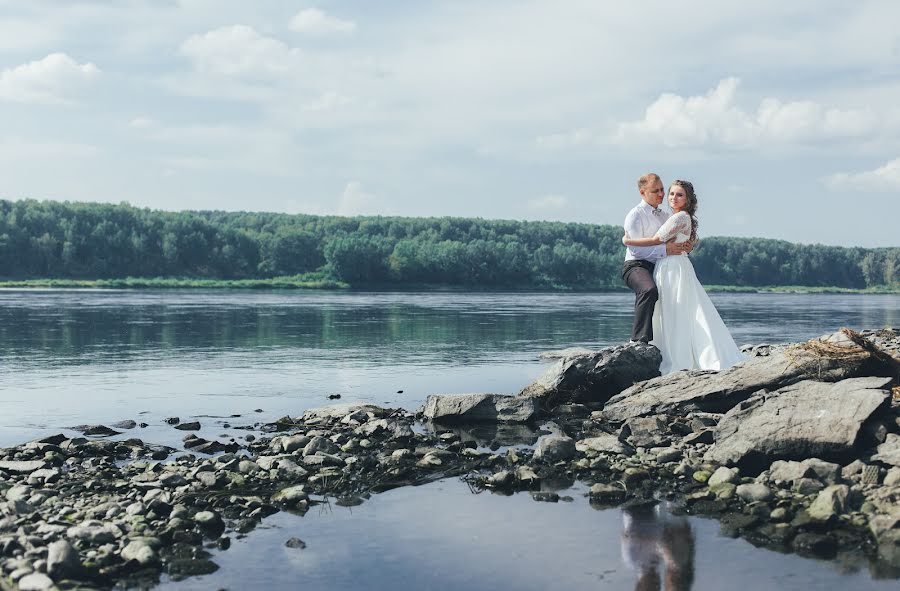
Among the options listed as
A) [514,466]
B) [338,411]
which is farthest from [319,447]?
[338,411]

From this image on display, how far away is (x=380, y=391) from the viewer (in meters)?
18.7

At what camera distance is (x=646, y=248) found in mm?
16344

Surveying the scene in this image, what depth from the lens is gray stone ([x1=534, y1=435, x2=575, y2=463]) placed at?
457 inches

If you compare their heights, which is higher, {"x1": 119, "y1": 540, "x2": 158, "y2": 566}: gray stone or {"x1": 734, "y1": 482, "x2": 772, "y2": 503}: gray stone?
{"x1": 734, "y1": 482, "x2": 772, "y2": 503}: gray stone

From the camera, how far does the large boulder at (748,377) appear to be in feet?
42.3

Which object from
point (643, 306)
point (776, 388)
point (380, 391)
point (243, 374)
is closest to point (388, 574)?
point (776, 388)

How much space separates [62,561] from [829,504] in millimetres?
7121

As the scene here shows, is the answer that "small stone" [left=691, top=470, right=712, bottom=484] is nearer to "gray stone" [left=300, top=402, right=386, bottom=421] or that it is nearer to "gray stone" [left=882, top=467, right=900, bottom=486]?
A: "gray stone" [left=882, top=467, right=900, bottom=486]

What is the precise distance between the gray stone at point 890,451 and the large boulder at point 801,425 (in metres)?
0.31

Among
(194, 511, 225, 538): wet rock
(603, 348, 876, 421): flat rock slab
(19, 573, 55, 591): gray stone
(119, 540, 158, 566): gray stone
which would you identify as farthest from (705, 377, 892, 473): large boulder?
(19, 573, 55, 591): gray stone

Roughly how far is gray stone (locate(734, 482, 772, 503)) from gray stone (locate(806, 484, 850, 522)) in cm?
50

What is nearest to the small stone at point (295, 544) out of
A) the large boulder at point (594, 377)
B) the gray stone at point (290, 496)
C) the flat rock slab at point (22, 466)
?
the gray stone at point (290, 496)

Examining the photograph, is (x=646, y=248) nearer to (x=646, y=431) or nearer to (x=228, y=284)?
(x=646, y=431)

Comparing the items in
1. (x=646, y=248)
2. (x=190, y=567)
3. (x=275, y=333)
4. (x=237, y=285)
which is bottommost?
(x=237, y=285)
